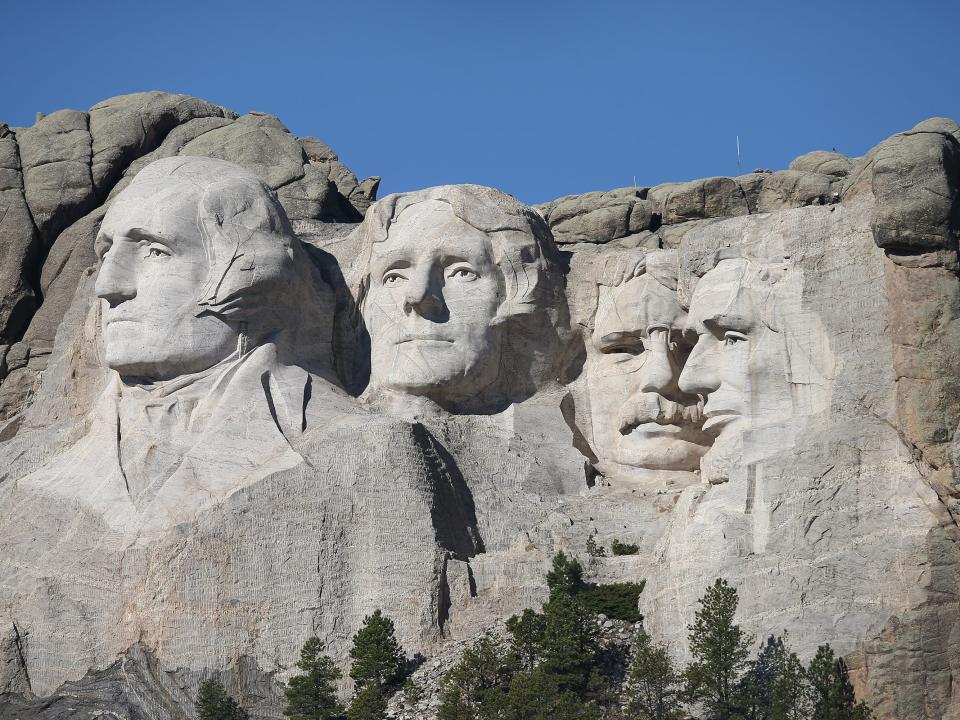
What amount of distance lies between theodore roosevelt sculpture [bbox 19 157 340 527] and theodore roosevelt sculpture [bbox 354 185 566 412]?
951 mm

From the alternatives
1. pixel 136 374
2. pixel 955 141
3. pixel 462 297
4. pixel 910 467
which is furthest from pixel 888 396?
pixel 136 374

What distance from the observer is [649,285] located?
29531 mm

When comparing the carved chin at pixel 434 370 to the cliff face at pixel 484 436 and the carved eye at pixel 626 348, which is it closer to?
the cliff face at pixel 484 436

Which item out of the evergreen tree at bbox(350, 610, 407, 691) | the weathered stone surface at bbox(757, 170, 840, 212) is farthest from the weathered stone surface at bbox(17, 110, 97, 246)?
the evergreen tree at bbox(350, 610, 407, 691)

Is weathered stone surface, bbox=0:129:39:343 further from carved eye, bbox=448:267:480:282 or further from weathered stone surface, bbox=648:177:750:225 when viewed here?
weathered stone surface, bbox=648:177:750:225

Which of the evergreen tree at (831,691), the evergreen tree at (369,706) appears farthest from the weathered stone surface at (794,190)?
the evergreen tree at (369,706)

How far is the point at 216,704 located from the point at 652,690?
15.7 feet

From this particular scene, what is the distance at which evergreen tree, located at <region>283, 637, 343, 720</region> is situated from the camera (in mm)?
25266

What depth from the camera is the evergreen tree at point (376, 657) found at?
2562 cm

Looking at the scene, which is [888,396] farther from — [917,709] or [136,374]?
[136,374]

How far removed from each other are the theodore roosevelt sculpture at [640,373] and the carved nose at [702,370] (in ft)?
2.83

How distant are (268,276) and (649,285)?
4.70 meters

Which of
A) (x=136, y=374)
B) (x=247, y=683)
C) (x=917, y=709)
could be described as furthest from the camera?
(x=136, y=374)

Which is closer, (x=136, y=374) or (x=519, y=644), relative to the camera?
(x=519, y=644)
